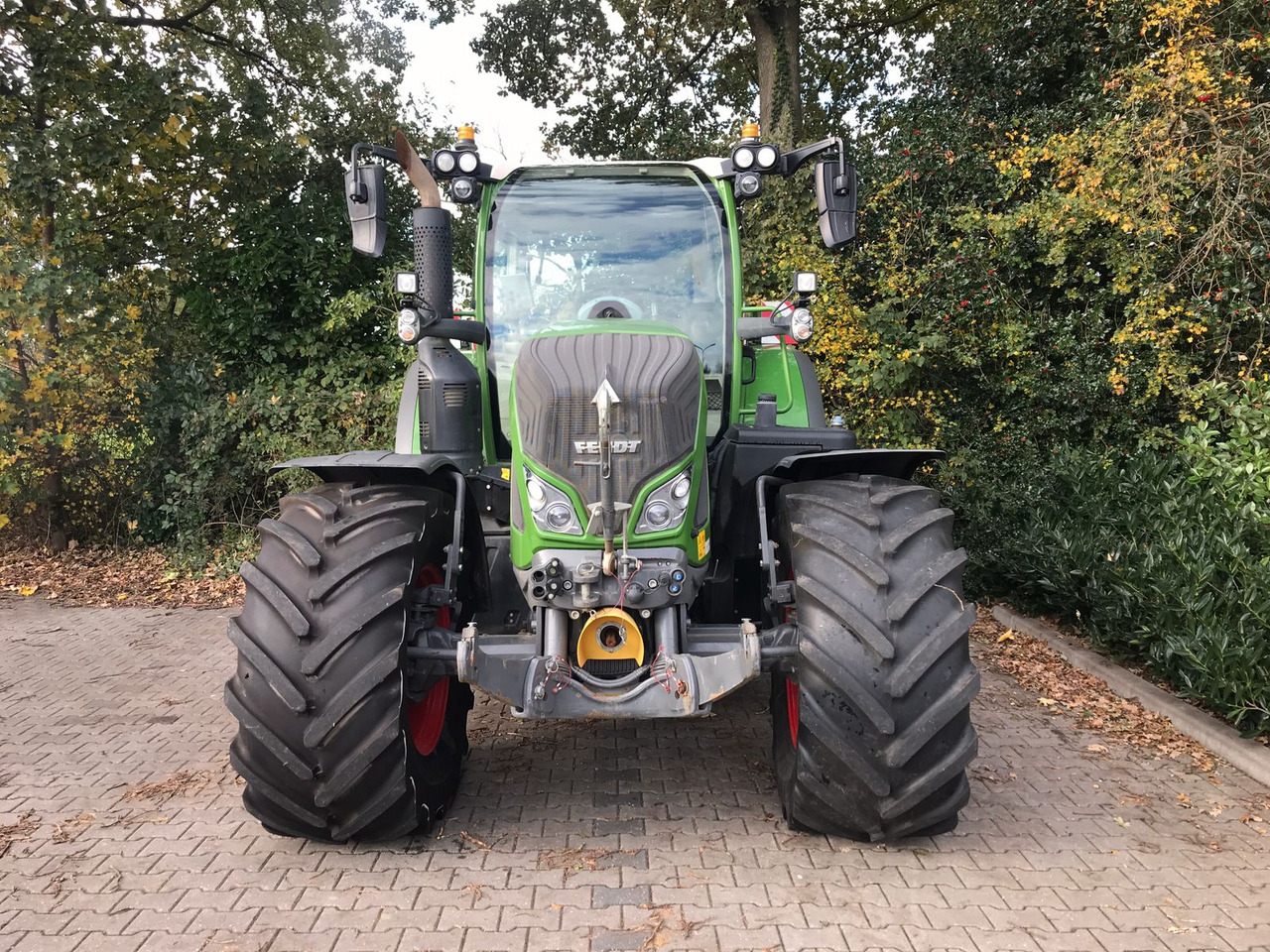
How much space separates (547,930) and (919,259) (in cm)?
694

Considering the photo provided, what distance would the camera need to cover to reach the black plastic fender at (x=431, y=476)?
3180mm

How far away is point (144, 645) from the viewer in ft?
20.4

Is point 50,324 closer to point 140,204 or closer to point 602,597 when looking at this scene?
point 140,204

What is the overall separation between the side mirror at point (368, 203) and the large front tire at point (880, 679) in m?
2.10

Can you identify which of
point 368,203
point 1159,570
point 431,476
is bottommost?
point 1159,570

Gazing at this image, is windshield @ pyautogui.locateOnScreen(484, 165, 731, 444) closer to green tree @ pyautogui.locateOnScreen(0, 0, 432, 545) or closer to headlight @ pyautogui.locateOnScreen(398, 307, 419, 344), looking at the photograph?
headlight @ pyautogui.locateOnScreen(398, 307, 419, 344)

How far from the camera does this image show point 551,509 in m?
3.09

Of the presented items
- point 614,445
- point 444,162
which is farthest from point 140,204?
point 614,445

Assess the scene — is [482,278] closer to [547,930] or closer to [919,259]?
[547,930]

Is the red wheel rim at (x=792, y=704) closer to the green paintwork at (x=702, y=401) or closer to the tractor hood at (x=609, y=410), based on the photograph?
the green paintwork at (x=702, y=401)

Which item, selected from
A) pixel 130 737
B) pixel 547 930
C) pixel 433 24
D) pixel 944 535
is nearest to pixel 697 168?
pixel 944 535

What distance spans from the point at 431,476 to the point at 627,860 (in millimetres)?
1615

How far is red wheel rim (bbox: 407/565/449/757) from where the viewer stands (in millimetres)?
3311

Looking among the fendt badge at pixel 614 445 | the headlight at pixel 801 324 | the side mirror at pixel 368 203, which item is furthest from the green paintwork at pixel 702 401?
the side mirror at pixel 368 203
